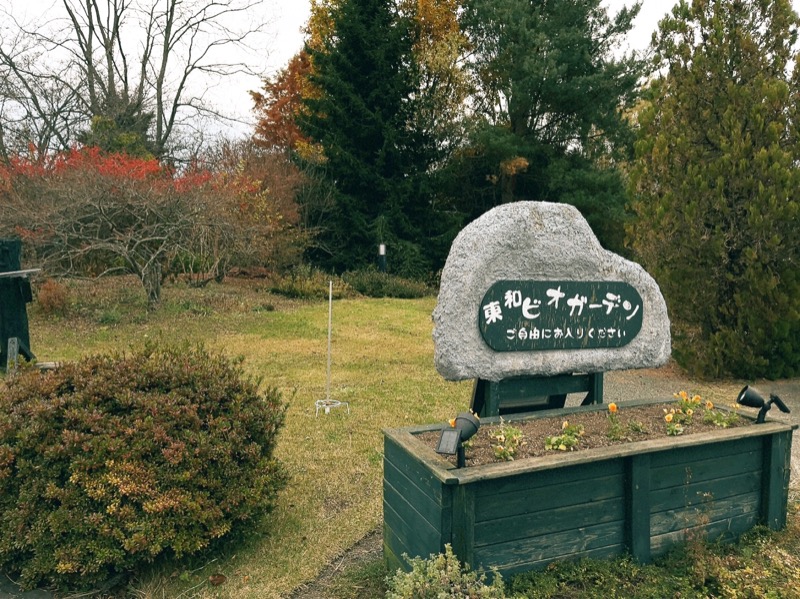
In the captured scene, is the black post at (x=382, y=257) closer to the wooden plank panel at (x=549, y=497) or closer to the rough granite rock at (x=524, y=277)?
the rough granite rock at (x=524, y=277)

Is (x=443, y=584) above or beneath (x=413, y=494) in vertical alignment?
beneath

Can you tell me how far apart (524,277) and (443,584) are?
2.06 m

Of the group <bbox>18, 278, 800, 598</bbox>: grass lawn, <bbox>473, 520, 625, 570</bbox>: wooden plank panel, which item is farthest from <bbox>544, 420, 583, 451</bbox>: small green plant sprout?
<bbox>18, 278, 800, 598</bbox>: grass lawn

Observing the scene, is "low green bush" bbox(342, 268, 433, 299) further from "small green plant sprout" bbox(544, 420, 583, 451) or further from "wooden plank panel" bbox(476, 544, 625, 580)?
"wooden plank panel" bbox(476, 544, 625, 580)

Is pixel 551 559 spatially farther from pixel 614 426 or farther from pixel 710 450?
pixel 710 450

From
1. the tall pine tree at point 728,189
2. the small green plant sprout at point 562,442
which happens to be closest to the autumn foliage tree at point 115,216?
the tall pine tree at point 728,189

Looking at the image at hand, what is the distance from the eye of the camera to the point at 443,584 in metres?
2.57

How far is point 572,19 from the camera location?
59.9ft

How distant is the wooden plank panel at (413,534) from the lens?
2.84m

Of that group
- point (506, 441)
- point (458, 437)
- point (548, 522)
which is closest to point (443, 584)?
point (458, 437)

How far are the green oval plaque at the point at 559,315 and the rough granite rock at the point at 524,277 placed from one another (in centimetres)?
6

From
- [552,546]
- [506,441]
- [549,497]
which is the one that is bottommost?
[552,546]

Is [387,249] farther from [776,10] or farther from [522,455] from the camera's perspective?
[522,455]

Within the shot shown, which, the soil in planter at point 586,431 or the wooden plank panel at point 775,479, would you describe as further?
the wooden plank panel at point 775,479
